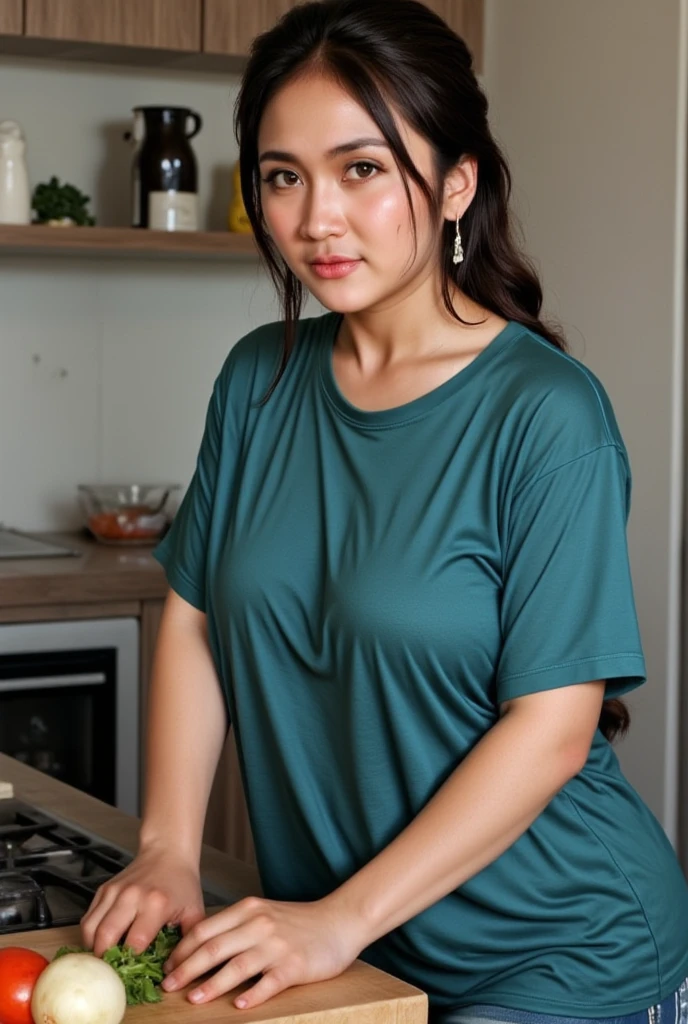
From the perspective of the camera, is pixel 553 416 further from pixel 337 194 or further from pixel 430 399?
pixel 337 194

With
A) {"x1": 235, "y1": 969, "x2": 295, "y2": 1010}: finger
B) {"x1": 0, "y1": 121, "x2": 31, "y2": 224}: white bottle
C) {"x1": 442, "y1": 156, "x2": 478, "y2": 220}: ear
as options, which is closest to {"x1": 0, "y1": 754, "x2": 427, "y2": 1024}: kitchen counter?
{"x1": 235, "y1": 969, "x2": 295, "y2": 1010}: finger

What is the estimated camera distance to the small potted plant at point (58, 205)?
3.12 m

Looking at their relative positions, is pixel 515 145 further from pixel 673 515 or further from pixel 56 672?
pixel 56 672

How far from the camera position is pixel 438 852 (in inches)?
43.1

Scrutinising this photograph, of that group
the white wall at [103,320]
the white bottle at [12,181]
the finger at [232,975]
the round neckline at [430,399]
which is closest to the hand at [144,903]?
the finger at [232,975]

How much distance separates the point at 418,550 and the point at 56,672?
1741 mm

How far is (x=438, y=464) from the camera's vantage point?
3.97ft

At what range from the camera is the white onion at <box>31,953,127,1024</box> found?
0.89m

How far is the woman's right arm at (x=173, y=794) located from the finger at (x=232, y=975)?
108mm

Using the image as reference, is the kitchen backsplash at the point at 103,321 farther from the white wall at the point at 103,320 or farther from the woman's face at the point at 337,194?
the woman's face at the point at 337,194

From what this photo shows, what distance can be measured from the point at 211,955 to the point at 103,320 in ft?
8.28

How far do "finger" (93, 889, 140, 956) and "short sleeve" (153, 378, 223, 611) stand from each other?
0.34 metres

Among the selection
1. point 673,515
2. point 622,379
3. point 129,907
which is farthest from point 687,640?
point 129,907

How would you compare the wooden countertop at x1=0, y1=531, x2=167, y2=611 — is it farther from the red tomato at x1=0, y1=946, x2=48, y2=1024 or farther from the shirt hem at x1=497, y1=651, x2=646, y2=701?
the red tomato at x1=0, y1=946, x2=48, y2=1024
